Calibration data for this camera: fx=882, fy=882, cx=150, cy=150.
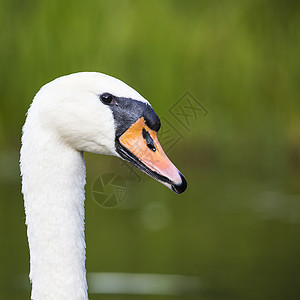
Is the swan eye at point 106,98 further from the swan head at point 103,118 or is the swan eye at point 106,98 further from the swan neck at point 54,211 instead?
the swan neck at point 54,211

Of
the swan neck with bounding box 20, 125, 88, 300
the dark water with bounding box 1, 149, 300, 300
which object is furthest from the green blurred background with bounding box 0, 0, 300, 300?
the swan neck with bounding box 20, 125, 88, 300

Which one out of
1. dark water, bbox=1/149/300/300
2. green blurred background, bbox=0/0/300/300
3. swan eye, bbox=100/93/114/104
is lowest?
dark water, bbox=1/149/300/300

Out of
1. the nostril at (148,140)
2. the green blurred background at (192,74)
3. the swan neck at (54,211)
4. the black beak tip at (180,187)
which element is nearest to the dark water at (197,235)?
the green blurred background at (192,74)

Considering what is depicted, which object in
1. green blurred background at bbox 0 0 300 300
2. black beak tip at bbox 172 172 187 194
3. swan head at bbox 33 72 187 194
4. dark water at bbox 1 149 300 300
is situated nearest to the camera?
black beak tip at bbox 172 172 187 194

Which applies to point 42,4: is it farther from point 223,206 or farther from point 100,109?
point 100,109

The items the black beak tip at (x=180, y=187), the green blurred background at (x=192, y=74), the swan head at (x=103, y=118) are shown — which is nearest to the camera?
the black beak tip at (x=180, y=187)

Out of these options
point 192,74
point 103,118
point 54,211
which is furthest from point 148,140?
point 192,74

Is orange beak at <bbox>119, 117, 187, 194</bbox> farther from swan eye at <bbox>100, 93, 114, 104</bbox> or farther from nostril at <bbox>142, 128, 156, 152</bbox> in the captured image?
swan eye at <bbox>100, 93, 114, 104</bbox>

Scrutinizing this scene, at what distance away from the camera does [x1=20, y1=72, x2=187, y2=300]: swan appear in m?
3.37

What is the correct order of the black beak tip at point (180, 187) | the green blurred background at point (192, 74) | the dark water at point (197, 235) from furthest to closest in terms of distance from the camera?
the green blurred background at point (192, 74), the dark water at point (197, 235), the black beak tip at point (180, 187)

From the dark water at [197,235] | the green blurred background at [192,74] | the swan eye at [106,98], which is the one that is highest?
the swan eye at [106,98]

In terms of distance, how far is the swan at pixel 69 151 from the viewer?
337cm

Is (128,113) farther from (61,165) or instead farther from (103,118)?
(61,165)

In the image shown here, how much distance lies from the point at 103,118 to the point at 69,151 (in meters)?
0.18
